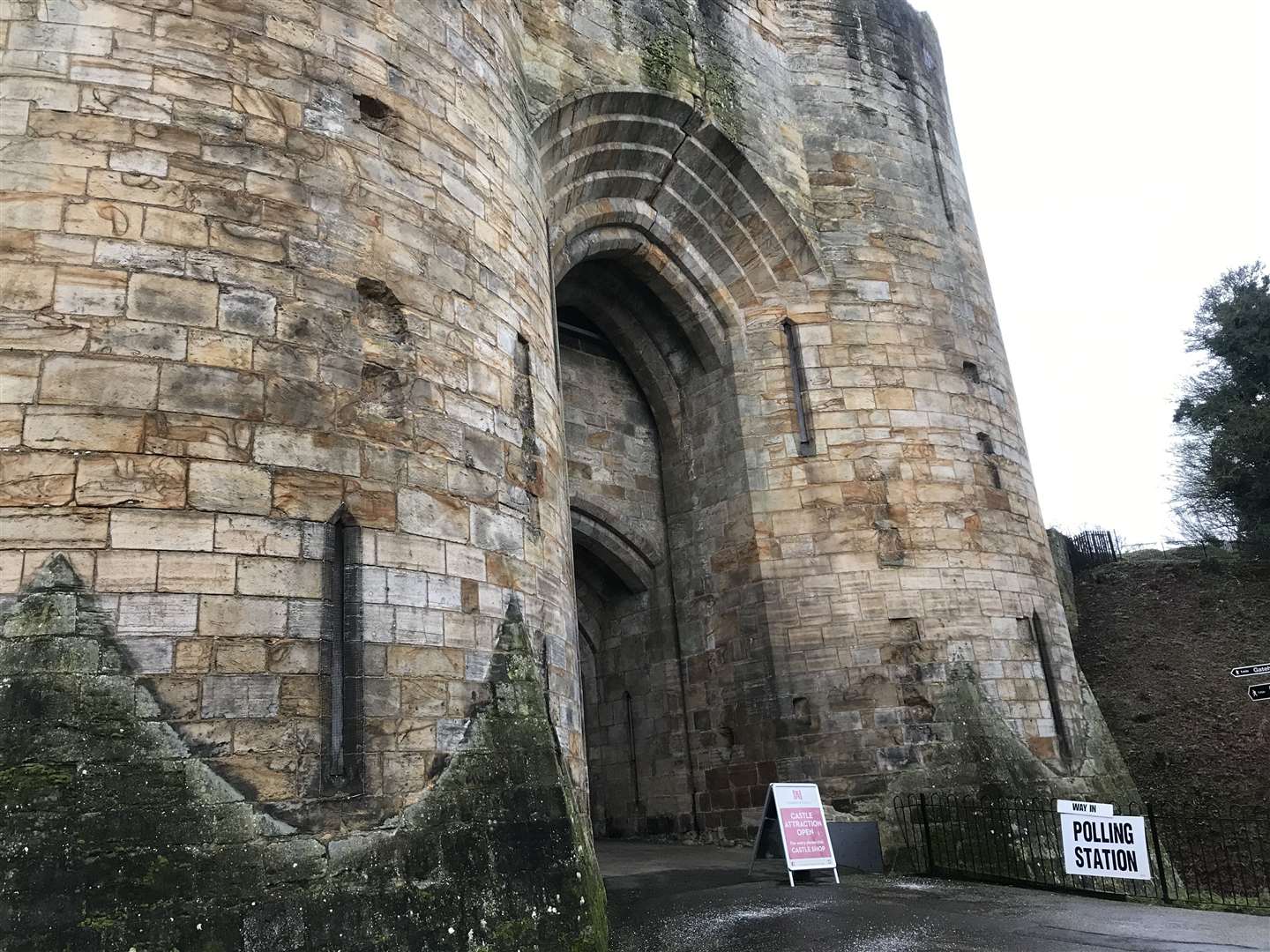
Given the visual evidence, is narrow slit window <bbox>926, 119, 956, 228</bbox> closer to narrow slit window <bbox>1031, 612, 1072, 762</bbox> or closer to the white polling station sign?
narrow slit window <bbox>1031, 612, 1072, 762</bbox>

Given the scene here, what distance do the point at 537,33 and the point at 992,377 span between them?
20.1ft

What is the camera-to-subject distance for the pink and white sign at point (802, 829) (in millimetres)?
7637

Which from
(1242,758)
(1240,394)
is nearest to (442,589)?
(1242,758)

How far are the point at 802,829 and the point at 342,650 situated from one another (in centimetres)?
436

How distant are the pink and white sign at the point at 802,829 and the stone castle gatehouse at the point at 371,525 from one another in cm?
138

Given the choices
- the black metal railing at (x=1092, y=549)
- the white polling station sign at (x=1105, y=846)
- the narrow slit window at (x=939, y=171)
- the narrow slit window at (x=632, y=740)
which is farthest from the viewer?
the black metal railing at (x=1092, y=549)

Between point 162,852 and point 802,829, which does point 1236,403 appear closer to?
point 802,829

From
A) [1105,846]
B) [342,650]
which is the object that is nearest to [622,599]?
[1105,846]

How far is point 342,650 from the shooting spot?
4.91 meters

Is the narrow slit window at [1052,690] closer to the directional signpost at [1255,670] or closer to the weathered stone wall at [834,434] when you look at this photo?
the weathered stone wall at [834,434]

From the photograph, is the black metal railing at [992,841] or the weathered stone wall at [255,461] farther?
the black metal railing at [992,841]

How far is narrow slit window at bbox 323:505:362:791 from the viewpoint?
4.72 m

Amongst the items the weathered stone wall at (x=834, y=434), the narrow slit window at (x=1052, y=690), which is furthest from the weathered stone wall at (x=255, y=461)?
the narrow slit window at (x=1052, y=690)

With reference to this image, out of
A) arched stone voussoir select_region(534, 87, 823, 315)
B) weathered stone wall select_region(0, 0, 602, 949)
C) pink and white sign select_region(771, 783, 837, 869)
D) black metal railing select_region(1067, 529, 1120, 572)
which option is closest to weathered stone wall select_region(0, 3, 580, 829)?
weathered stone wall select_region(0, 0, 602, 949)
